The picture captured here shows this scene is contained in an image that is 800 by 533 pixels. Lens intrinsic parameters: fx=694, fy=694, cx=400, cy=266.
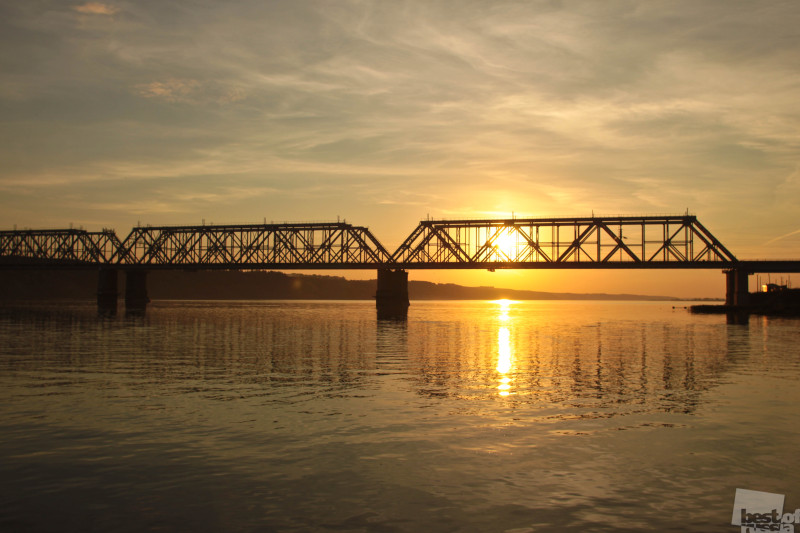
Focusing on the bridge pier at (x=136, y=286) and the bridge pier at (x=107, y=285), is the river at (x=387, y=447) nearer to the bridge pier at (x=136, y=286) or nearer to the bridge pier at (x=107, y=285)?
the bridge pier at (x=107, y=285)

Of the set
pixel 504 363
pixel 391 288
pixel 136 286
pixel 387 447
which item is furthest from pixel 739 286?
pixel 136 286

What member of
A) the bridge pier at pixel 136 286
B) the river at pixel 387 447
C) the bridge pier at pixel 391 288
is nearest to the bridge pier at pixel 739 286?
the bridge pier at pixel 391 288

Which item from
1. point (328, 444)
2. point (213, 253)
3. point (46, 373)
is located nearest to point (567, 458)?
point (328, 444)

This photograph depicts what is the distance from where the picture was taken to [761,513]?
454 inches

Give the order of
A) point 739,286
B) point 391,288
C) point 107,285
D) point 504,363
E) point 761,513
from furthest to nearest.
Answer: point 107,285, point 391,288, point 739,286, point 504,363, point 761,513

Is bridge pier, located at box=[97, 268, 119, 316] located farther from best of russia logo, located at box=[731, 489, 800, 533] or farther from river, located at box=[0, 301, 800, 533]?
best of russia logo, located at box=[731, 489, 800, 533]

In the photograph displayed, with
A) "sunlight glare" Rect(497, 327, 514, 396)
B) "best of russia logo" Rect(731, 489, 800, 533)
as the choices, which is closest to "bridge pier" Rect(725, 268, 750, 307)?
"sunlight glare" Rect(497, 327, 514, 396)

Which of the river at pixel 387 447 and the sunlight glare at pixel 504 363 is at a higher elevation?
the river at pixel 387 447

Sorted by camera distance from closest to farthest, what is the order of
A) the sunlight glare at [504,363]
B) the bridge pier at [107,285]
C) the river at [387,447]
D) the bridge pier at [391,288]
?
the river at [387,447]
the sunlight glare at [504,363]
the bridge pier at [391,288]
the bridge pier at [107,285]

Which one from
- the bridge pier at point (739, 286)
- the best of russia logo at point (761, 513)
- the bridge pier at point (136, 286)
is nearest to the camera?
the best of russia logo at point (761, 513)

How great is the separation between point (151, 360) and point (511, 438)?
23.8m

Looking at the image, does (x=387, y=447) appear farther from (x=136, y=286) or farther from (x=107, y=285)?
(x=136, y=286)

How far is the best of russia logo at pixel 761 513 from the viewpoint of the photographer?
11.0 m

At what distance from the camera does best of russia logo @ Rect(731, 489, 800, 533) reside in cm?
1099
